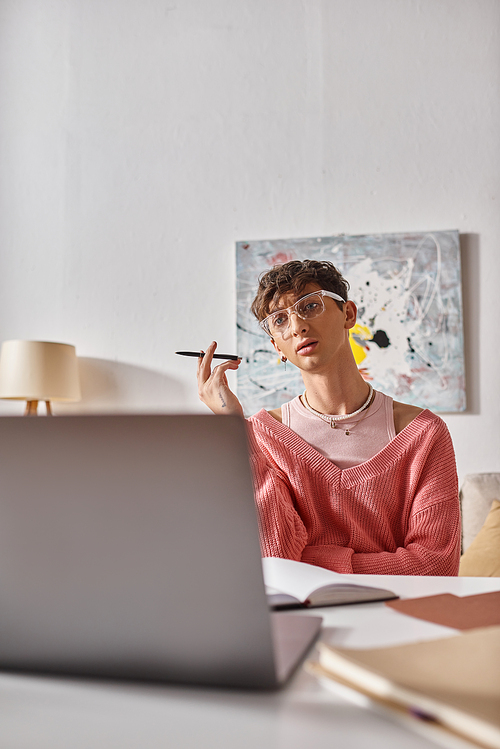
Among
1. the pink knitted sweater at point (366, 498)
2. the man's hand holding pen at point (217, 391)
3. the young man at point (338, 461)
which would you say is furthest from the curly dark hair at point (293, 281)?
the pink knitted sweater at point (366, 498)

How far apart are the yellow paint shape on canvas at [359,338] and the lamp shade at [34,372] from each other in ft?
3.84

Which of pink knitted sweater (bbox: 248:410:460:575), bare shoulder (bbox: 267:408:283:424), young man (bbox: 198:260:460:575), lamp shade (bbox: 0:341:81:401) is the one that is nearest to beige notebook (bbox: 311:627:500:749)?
young man (bbox: 198:260:460:575)

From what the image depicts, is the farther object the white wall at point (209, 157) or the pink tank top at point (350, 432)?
the white wall at point (209, 157)

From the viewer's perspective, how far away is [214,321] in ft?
8.57

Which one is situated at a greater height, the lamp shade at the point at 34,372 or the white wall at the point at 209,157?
the white wall at the point at 209,157

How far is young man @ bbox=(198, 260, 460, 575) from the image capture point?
3.74ft

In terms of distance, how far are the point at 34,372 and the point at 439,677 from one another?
230cm

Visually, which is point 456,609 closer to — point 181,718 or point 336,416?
point 181,718

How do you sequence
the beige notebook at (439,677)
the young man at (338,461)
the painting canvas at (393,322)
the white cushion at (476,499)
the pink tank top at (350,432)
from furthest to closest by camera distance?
the painting canvas at (393,322), the white cushion at (476,499), the pink tank top at (350,432), the young man at (338,461), the beige notebook at (439,677)

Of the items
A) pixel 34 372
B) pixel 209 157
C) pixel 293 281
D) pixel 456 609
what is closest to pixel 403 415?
pixel 293 281

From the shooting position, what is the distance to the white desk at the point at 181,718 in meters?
0.35

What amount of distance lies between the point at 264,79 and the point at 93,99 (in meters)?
0.79

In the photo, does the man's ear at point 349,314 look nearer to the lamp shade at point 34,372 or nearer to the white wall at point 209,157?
the white wall at point 209,157

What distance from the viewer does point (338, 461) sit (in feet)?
4.30
